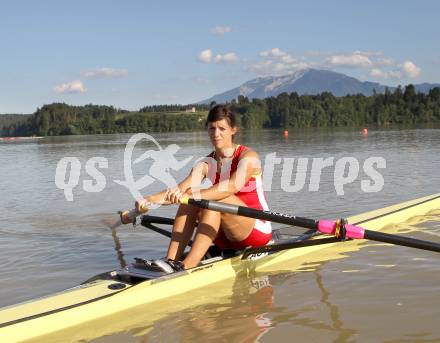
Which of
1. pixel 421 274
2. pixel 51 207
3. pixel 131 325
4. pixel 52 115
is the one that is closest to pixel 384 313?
pixel 421 274

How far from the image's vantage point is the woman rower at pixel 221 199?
638 cm

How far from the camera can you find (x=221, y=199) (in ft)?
21.2

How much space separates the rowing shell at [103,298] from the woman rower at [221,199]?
23 cm

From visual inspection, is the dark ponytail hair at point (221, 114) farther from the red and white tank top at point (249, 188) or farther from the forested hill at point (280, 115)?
the forested hill at point (280, 115)

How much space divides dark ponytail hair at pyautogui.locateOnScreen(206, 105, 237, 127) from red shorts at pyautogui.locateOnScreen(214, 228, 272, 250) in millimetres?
1376

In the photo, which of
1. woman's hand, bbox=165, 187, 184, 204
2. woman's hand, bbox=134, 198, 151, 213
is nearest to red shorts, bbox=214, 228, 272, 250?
woman's hand, bbox=165, 187, 184, 204

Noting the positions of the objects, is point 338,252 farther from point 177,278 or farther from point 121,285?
point 121,285

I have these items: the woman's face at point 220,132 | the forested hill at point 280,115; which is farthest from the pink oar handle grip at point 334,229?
the forested hill at point 280,115

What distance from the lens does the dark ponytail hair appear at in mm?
6504

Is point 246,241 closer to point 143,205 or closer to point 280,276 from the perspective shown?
point 280,276

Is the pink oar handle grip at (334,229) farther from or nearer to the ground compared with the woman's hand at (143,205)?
nearer to the ground

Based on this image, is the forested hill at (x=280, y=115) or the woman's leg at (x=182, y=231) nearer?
the woman's leg at (x=182, y=231)

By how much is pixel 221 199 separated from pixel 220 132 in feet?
2.66

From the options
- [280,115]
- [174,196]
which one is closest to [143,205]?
[174,196]
